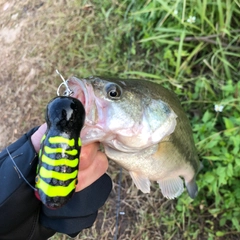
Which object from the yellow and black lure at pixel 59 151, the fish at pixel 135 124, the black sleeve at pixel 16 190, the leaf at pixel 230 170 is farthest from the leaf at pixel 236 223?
the yellow and black lure at pixel 59 151

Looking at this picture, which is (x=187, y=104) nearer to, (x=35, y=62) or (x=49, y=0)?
(x=35, y=62)

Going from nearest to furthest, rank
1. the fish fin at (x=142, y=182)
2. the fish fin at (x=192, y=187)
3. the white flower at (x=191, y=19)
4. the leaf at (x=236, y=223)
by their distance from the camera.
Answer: the fish fin at (x=142, y=182) < the fish fin at (x=192, y=187) < the leaf at (x=236, y=223) < the white flower at (x=191, y=19)

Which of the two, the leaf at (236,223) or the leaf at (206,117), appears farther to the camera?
the leaf at (206,117)

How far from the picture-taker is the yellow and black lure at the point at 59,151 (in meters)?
0.93

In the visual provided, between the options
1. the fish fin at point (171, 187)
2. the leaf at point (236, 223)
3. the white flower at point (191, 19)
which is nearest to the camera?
the fish fin at point (171, 187)

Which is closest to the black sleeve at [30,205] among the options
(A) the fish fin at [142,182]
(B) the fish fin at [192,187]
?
(A) the fish fin at [142,182]

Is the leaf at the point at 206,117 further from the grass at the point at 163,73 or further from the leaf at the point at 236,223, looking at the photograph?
the leaf at the point at 236,223

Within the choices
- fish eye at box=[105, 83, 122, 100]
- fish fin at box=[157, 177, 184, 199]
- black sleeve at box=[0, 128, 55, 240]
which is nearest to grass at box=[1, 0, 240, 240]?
fish fin at box=[157, 177, 184, 199]

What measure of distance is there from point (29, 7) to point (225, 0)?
2.06 metres

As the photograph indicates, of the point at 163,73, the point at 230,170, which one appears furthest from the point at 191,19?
the point at 230,170

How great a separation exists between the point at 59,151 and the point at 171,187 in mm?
986

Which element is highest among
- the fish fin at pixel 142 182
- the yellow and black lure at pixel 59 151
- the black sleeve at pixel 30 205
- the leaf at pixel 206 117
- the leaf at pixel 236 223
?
the yellow and black lure at pixel 59 151

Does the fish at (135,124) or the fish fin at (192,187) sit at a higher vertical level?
the fish at (135,124)

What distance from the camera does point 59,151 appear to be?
921 mm
